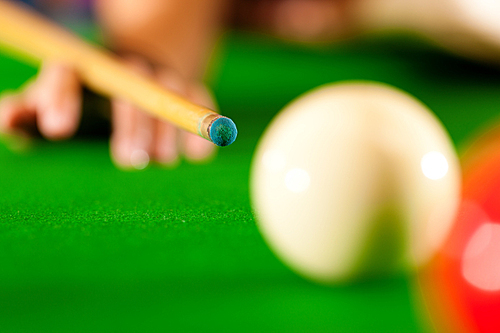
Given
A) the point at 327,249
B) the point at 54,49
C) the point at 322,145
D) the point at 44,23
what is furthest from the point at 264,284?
the point at 44,23

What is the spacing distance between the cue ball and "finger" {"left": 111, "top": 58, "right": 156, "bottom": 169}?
0.66 m

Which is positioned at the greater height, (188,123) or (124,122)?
(124,122)

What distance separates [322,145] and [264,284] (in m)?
0.23

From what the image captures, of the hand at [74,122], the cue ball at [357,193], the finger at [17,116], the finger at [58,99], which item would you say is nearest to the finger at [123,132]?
the hand at [74,122]

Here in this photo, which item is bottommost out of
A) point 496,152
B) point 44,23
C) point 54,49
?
point 496,152

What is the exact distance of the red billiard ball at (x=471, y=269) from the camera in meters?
0.68

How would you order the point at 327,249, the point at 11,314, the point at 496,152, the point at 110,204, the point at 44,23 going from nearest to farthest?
the point at 11,314
the point at 327,249
the point at 110,204
the point at 496,152
the point at 44,23

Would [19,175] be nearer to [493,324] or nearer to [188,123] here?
[188,123]

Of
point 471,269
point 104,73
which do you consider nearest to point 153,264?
point 471,269

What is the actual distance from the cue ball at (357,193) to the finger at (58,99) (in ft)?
2.72

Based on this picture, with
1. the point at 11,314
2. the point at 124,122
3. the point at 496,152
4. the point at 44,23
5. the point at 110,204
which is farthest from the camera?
the point at 44,23

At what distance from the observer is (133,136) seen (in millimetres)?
1415

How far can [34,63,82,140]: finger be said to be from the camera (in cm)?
141

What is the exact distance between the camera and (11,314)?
62cm
